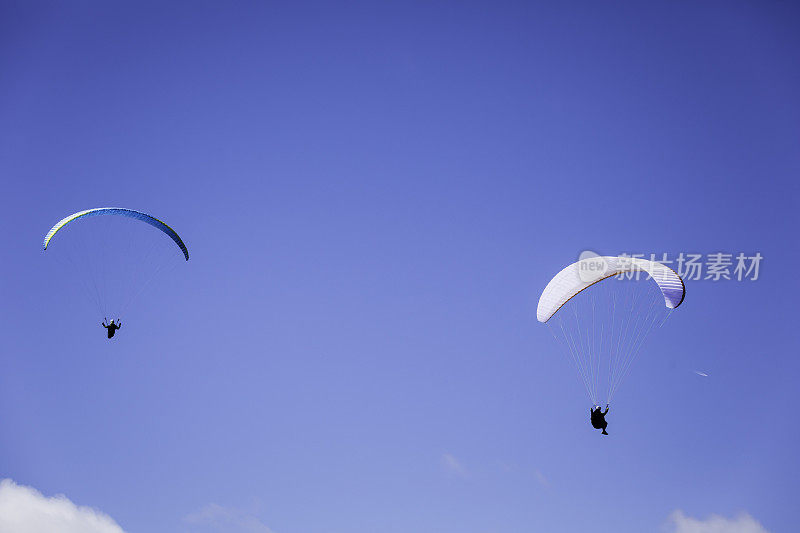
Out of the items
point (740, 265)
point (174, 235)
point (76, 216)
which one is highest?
point (740, 265)

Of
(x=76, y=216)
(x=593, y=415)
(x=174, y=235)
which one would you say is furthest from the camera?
(x=174, y=235)

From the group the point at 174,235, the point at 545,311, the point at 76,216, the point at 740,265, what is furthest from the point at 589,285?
the point at 76,216

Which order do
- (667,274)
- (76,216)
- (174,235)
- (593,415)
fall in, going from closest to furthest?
1. (667,274)
2. (593,415)
3. (76,216)
4. (174,235)

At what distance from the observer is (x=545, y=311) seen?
92.1 feet

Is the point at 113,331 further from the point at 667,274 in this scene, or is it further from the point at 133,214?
the point at 667,274

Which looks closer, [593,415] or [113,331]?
[593,415]

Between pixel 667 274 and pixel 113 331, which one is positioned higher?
pixel 667 274

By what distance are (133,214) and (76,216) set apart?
2.35 m

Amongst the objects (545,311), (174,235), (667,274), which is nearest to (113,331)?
(174,235)

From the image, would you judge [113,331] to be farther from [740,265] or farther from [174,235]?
[740,265]

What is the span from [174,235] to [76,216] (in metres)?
4.37

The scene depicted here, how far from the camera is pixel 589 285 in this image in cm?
2666

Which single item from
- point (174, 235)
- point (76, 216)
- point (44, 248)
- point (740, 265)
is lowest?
point (44, 248)

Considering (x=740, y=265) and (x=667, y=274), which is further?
(x=740, y=265)
